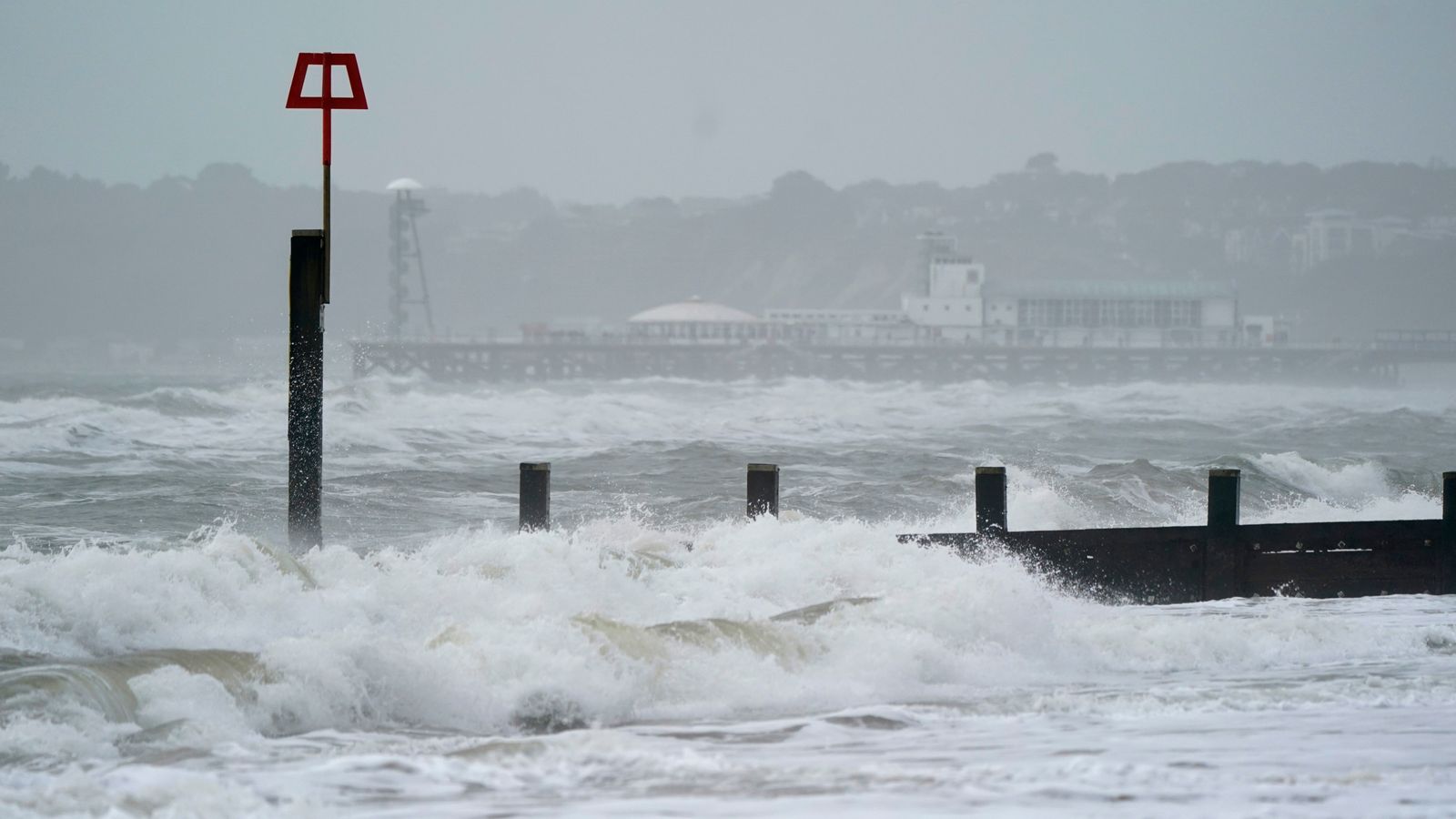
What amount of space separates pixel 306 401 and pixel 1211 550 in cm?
592

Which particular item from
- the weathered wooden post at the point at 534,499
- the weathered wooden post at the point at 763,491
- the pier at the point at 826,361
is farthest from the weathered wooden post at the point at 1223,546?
the pier at the point at 826,361

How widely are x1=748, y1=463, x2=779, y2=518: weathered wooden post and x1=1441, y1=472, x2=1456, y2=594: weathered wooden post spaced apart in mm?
4490

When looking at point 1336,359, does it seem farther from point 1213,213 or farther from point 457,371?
point 1213,213

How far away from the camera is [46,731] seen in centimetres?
589

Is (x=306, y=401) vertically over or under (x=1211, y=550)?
over

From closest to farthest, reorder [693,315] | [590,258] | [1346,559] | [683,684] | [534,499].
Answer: [683,684] → [534,499] → [1346,559] → [693,315] → [590,258]

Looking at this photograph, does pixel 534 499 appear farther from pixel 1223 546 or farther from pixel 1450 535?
pixel 1450 535

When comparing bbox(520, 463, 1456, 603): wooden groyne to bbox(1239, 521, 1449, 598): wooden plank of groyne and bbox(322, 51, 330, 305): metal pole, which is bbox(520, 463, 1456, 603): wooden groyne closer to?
bbox(1239, 521, 1449, 598): wooden plank of groyne

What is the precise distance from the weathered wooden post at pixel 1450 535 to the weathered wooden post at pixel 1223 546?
57.2 inches

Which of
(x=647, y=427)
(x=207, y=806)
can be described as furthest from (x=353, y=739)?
(x=647, y=427)

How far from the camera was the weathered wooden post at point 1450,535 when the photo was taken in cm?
1045

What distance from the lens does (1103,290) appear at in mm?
104938

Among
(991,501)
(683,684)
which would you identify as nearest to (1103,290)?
(991,501)

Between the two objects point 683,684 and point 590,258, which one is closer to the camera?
point 683,684
